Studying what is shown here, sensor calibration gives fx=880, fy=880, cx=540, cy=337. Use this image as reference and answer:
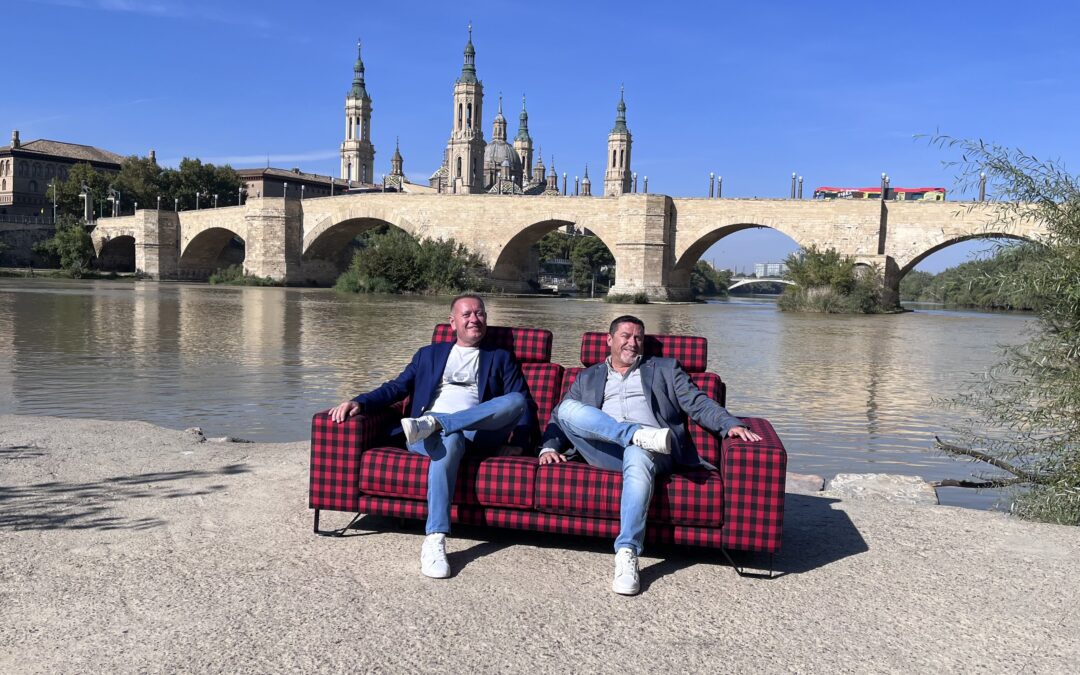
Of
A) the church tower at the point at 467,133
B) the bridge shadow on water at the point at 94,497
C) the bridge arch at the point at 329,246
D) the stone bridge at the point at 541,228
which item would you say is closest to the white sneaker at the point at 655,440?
the bridge shadow on water at the point at 94,497

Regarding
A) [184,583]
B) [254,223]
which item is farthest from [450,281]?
[184,583]

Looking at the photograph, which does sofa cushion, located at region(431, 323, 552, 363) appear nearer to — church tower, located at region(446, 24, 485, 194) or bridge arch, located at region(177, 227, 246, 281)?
bridge arch, located at region(177, 227, 246, 281)

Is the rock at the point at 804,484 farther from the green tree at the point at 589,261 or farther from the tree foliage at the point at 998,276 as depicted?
the green tree at the point at 589,261

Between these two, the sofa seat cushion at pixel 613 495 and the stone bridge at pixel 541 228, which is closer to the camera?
the sofa seat cushion at pixel 613 495

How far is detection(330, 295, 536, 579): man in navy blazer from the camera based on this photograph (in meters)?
2.95

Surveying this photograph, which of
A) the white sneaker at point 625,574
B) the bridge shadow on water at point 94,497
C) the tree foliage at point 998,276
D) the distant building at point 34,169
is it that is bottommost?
the bridge shadow on water at point 94,497

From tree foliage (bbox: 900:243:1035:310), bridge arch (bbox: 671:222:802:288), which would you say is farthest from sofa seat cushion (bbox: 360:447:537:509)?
bridge arch (bbox: 671:222:802:288)

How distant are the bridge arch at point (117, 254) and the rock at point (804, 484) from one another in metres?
55.0

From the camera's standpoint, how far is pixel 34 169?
7056 centimetres

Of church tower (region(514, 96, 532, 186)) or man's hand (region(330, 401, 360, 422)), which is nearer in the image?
man's hand (region(330, 401, 360, 422))

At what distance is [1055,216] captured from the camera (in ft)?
12.3

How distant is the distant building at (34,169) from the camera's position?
68562 mm

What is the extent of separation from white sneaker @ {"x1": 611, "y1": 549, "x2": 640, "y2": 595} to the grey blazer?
19.6 inches

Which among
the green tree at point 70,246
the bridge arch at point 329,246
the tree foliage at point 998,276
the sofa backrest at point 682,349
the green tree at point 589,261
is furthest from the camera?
the green tree at point 589,261
